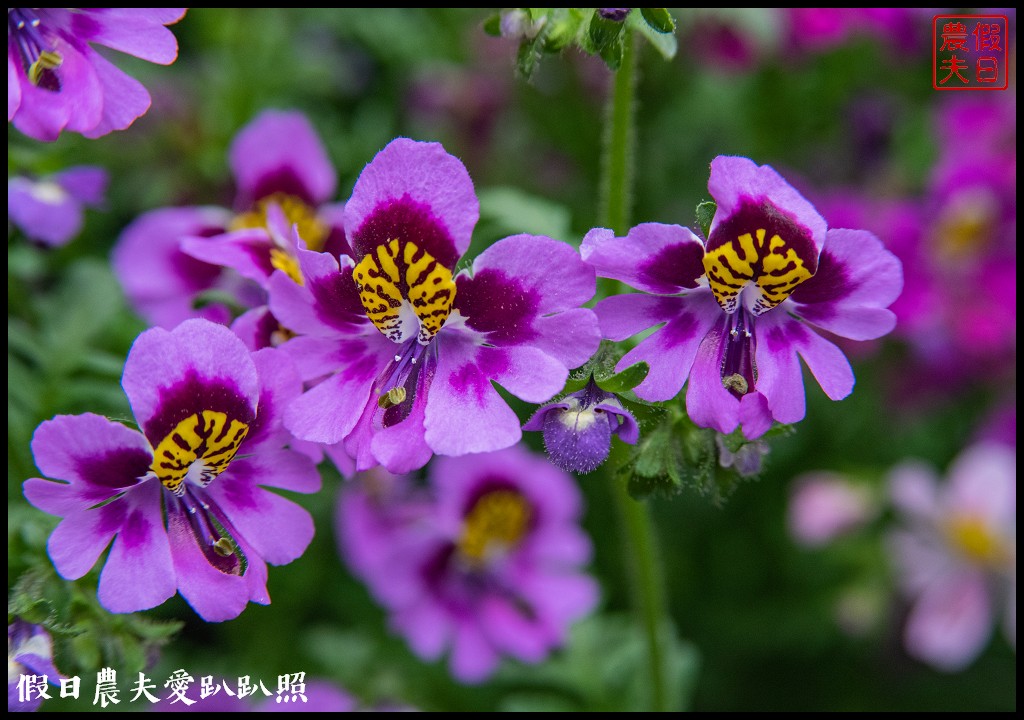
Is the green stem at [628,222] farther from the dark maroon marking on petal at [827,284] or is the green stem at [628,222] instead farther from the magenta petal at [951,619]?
the magenta petal at [951,619]

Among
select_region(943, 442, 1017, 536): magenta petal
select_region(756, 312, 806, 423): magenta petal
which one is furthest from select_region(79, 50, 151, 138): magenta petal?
select_region(943, 442, 1017, 536): magenta petal

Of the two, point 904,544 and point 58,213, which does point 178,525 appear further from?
point 904,544

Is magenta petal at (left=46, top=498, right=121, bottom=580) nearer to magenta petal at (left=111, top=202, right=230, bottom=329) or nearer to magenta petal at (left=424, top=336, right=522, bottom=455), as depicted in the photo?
magenta petal at (left=424, top=336, right=522, bottom=455)

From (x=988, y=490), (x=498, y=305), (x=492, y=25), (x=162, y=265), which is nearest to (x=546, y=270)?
(x=498, y=305)

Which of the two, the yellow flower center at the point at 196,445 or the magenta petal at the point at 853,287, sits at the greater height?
the magenta petal at the point at 853,287

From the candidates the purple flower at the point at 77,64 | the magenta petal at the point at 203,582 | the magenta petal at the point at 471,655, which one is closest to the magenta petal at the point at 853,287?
the magenta petal at the point at 203,582

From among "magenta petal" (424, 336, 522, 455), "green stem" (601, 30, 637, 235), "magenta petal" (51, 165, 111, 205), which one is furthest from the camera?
"magenta petal" (51, 165, 111, 205)
